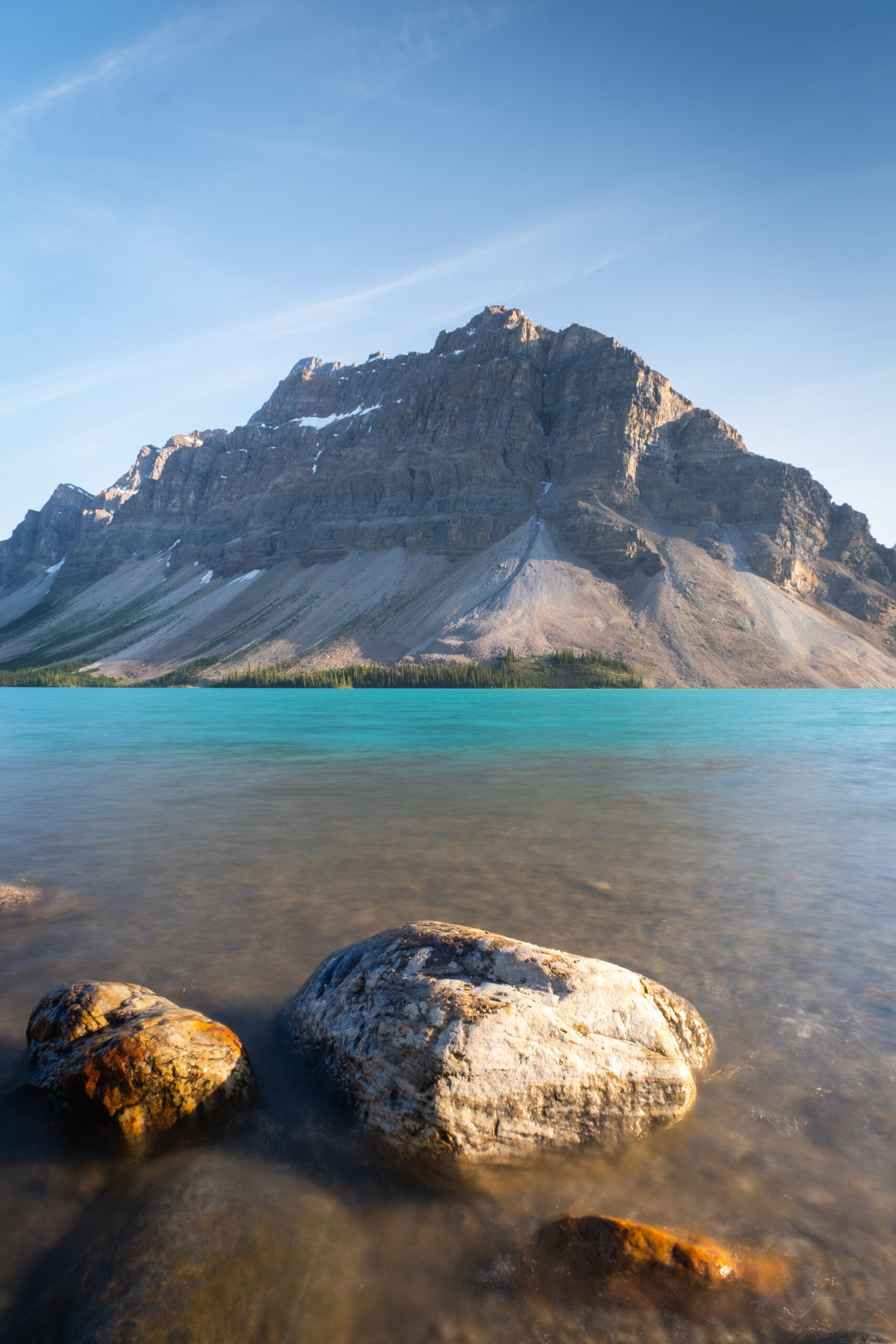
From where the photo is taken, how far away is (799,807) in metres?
23.3

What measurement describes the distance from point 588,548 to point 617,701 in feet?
351

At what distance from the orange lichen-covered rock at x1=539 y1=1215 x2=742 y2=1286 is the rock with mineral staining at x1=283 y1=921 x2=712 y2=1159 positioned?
3.46 feet

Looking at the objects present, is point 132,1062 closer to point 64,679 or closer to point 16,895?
point 16,895

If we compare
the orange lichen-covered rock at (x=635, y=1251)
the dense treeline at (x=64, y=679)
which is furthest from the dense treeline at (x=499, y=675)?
the orange lichen-covered rock at (x=635, y=1251)

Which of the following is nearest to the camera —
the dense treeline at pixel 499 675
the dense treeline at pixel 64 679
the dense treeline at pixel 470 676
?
the dense treeline at pixel 499 675

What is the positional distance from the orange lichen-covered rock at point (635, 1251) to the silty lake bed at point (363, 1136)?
0.80ft

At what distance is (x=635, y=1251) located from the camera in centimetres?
532

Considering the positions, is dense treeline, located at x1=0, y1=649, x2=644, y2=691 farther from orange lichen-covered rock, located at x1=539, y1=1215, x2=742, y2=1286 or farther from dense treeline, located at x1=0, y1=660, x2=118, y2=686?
orange lichen-covered rock, located at x1=539, y1=1215, x2=742, y2=1286

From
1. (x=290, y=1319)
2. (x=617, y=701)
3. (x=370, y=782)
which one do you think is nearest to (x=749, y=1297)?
(x=290, y=1319)

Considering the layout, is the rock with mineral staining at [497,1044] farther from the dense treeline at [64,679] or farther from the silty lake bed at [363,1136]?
the dense treeline at [64,679]

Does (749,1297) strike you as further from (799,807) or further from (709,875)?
(799,807)

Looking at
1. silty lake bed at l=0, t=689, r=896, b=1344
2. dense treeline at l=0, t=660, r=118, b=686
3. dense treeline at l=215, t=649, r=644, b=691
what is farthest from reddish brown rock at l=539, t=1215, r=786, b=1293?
dense treeline at l=0, t=660, r=118, b=686

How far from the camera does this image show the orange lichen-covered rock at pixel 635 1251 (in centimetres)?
520

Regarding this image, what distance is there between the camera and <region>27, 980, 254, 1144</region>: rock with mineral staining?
6668mm
